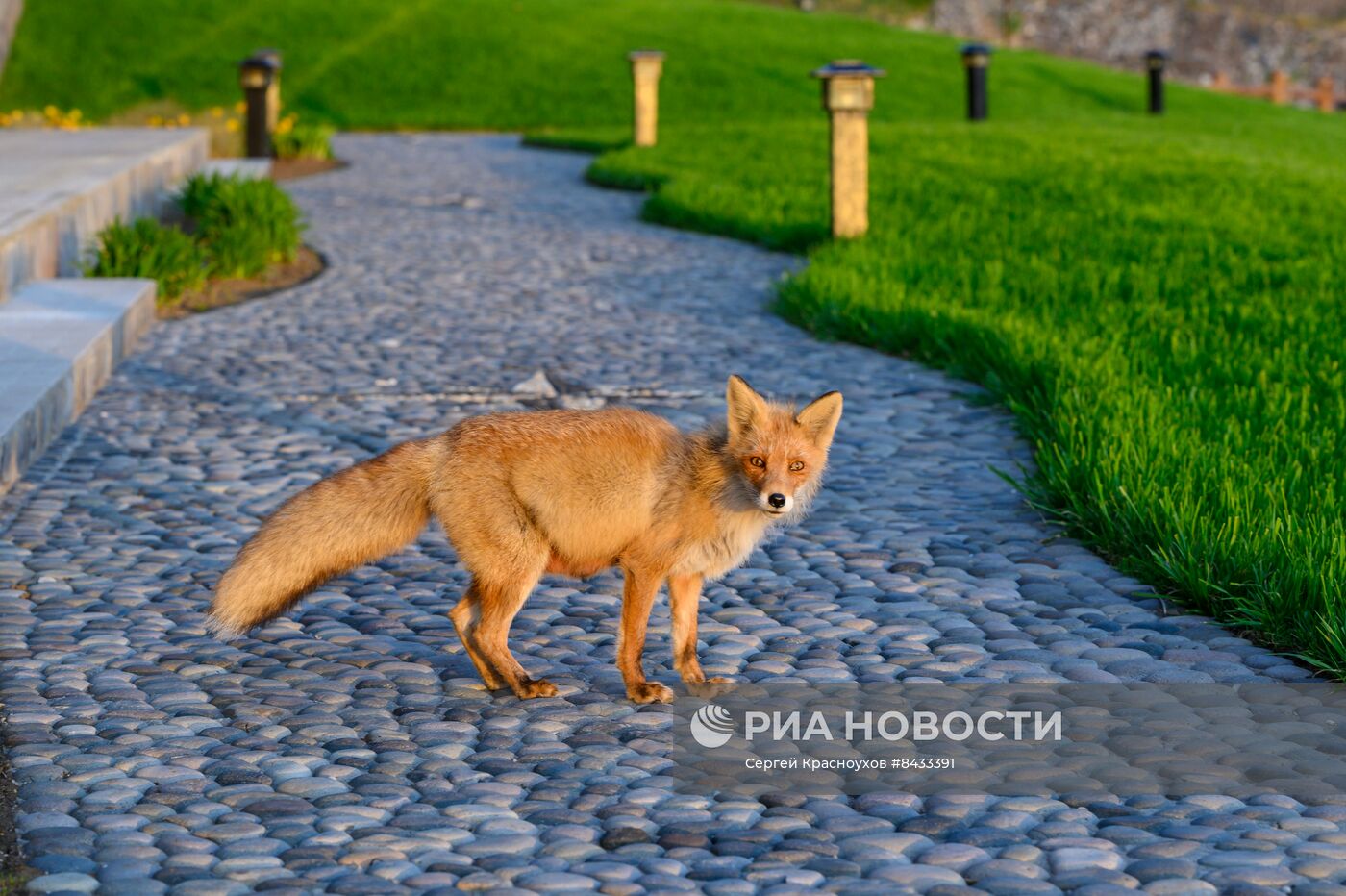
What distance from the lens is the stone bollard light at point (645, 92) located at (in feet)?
77.5

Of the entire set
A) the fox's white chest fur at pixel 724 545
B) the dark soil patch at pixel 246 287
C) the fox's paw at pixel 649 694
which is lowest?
the fox's paw at pixel 649 694

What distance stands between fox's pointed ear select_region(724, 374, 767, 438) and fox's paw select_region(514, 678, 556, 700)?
1025mm

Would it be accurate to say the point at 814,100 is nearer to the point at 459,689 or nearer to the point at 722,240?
the point at 722,240

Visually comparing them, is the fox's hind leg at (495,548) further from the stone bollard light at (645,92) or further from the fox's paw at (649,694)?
the stone bollard light at (645,92)

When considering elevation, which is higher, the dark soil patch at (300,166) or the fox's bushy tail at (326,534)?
the dark soil patch at (300,166)

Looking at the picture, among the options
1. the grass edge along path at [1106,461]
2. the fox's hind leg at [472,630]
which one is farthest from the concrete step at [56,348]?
the grass edge along path at [1106,461]

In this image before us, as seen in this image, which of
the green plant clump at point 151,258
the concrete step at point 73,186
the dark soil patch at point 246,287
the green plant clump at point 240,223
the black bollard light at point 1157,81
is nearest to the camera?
the concrete step at point 73,186

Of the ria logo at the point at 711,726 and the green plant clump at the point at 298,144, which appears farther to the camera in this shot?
the green plant clump at the point at 298,144

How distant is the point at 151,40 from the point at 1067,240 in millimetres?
27672

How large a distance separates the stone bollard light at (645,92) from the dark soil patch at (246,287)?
31.6 ft

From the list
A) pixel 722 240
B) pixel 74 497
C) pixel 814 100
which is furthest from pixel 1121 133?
pixel 74 497

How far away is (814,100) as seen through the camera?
33.1 metres

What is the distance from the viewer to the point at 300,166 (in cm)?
2303

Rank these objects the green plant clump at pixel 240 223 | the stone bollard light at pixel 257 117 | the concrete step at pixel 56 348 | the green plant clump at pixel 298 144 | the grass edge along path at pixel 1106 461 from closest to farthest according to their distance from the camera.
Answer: the grass edge along path at pixel 1106 461
the concrete step at pixel 56 348
the green plant clump at pixel 240 223
the stone bollard light at pixel 257 117
the green plant clump at pixel 298 144
